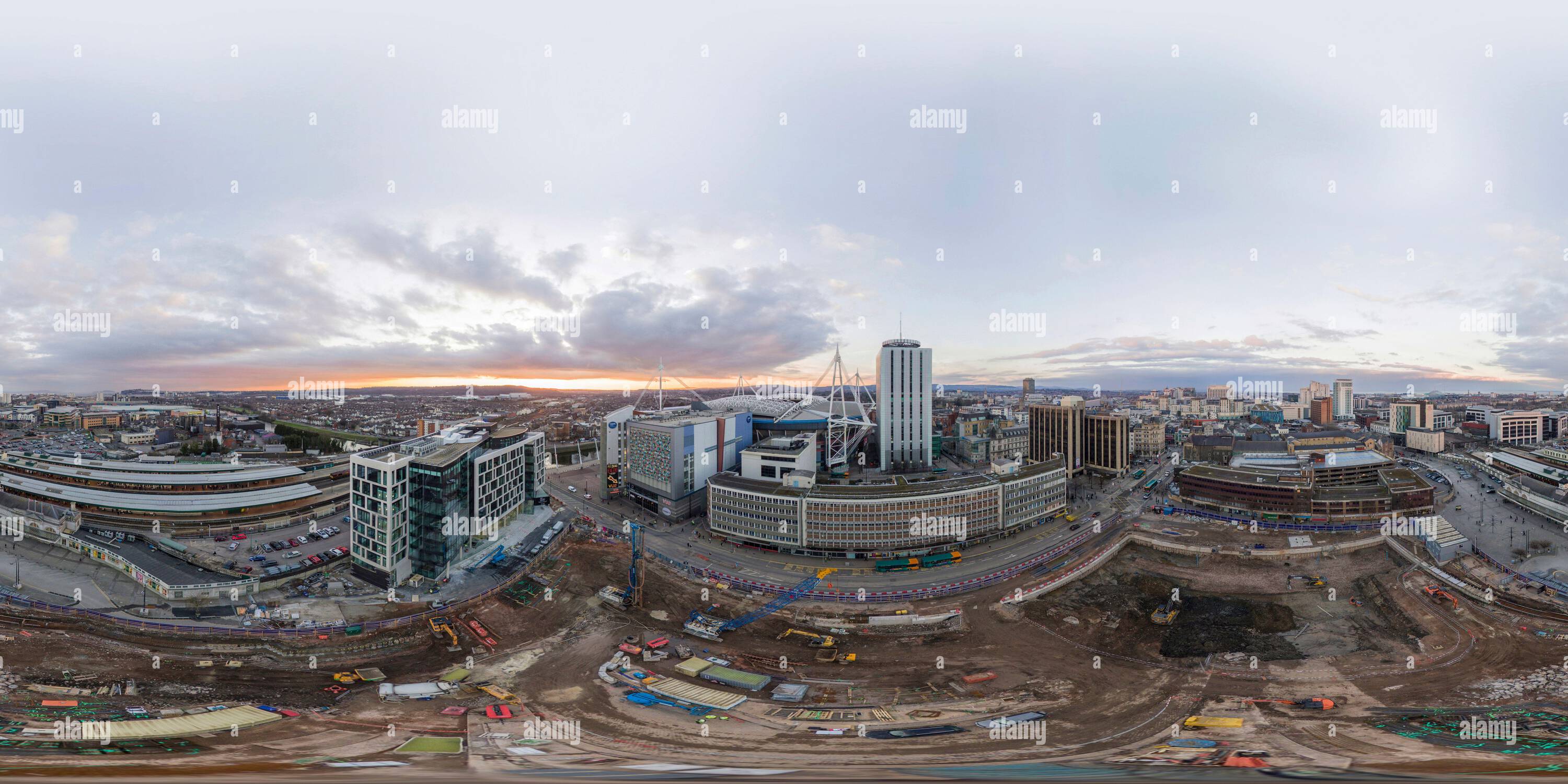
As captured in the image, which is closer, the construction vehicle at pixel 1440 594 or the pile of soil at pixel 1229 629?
the pile of soil at pixel 1229 629

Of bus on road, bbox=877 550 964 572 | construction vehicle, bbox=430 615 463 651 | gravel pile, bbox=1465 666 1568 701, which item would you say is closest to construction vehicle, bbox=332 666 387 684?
construction vehicle, bbox=430 615 463 651

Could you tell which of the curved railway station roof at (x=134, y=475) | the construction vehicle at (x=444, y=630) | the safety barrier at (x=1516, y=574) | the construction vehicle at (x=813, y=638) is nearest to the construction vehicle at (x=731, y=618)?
the construction vehicle at (x=813, y=638)

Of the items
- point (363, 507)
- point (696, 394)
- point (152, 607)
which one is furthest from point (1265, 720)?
point (696, 394)

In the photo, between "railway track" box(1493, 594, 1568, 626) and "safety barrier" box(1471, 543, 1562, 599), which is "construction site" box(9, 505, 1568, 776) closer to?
"railway track" box(1493, 594, 1568, 626)

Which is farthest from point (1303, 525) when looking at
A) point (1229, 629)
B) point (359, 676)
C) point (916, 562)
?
point (359, 676)

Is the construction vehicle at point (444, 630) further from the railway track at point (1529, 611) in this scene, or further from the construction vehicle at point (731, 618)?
the railway track at point (1529, 611)

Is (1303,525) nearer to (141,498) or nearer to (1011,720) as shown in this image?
(1011,720)
